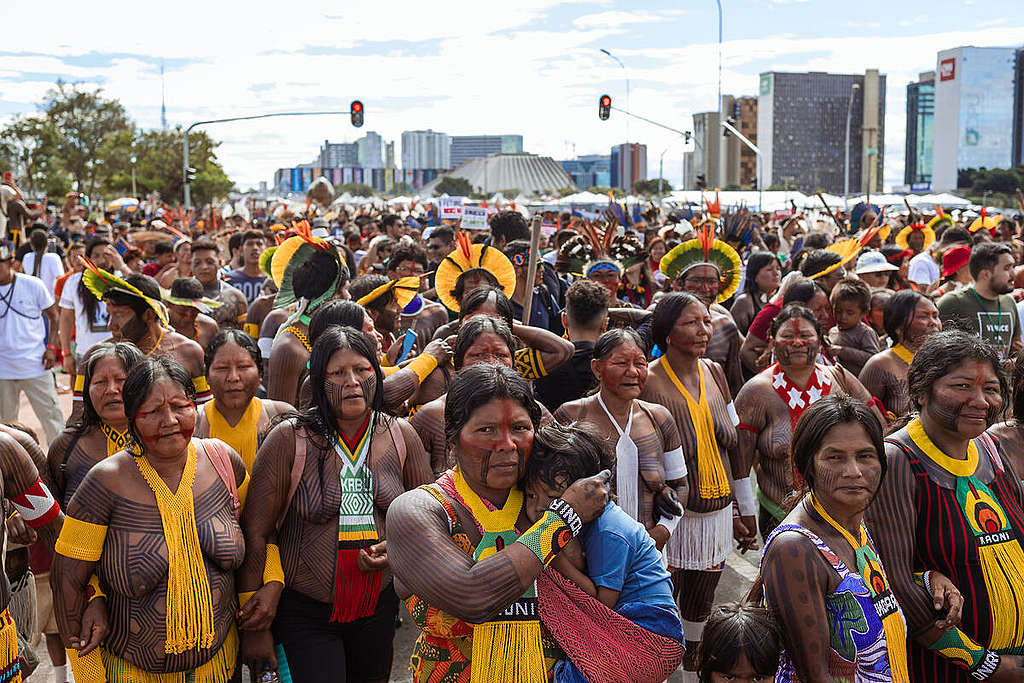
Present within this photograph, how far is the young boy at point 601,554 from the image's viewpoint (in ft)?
7.95

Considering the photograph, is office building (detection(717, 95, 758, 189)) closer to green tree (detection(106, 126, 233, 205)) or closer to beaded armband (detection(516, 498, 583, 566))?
green tree (detection(106, 126, 233, 205))

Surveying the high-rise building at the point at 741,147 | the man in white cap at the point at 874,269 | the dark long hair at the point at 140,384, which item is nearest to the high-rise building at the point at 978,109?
the high-rise building at the point at 741,147

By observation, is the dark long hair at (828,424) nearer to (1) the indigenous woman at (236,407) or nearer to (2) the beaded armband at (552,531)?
(2) the beaded armband at (552,531)

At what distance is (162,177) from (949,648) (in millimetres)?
60340

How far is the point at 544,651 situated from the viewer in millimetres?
2426

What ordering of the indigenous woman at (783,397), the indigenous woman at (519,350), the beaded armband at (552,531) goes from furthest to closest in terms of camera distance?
the indigenous woman at (783,397), the indigenous woman at (519,350), the beaded armband at (552,531)

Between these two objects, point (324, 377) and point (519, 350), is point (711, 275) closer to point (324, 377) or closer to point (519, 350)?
point (519, 350)

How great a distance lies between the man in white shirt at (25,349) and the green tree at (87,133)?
50656mm

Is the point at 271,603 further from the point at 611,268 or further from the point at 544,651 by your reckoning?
the point at 611,268

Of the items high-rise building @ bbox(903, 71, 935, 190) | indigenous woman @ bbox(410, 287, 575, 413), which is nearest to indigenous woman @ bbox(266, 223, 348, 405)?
indigenous woman @ bbox(410, 287, 575, 413)

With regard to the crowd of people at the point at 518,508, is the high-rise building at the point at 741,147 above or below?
above

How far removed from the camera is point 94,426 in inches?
154

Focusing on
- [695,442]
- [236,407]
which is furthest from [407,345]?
[695,442]

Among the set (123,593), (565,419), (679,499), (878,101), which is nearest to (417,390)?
(565,419)
